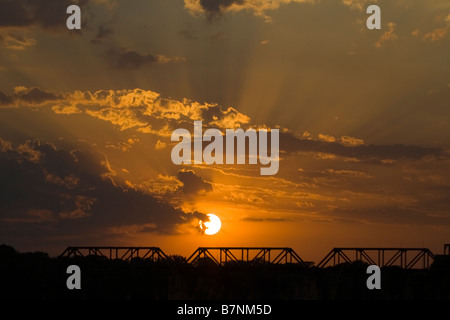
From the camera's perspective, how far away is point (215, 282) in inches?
4173

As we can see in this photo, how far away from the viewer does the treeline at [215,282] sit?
10238 cm

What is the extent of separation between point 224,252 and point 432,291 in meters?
27.5

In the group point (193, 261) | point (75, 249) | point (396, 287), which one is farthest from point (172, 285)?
point (396, 287)

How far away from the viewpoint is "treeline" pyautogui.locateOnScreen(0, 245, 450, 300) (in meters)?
102
